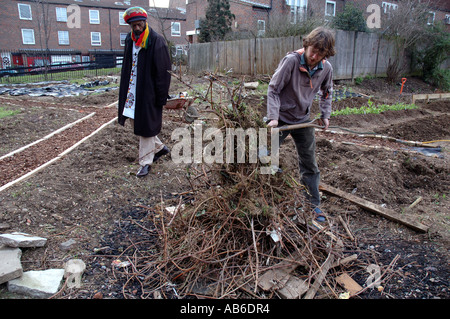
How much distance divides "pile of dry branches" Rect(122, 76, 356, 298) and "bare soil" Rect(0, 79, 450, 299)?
0.76ft

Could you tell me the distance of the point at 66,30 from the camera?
3600 centimetres

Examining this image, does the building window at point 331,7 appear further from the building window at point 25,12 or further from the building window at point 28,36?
the building window at point 28,36

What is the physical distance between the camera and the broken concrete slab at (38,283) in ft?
7.93

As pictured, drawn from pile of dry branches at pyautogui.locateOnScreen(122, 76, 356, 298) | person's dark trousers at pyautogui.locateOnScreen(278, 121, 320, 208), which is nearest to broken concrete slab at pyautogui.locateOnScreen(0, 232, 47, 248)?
pile of dry branches at pyautogui.locateOnScreen(122, 76, 356, 298)

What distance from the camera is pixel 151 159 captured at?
4629 millimetres

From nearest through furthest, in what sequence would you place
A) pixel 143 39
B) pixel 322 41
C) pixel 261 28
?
pixel 322 41 < pixel 143 39 < pixel 261 28

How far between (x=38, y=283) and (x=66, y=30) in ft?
131

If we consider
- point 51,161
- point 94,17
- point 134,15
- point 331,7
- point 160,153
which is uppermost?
point 94,17

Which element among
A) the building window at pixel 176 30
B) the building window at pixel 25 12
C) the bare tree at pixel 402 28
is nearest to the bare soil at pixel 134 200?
the bare tree at pixel 402 28

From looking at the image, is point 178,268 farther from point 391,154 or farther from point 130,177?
point 391,154

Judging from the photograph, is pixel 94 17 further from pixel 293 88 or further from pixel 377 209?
pixel 377 209

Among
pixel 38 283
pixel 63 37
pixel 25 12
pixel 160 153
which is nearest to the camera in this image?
pixel 38 283

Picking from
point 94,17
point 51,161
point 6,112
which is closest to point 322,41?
point 51,161

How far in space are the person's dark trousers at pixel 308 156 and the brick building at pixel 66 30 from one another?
30889 millimetres
